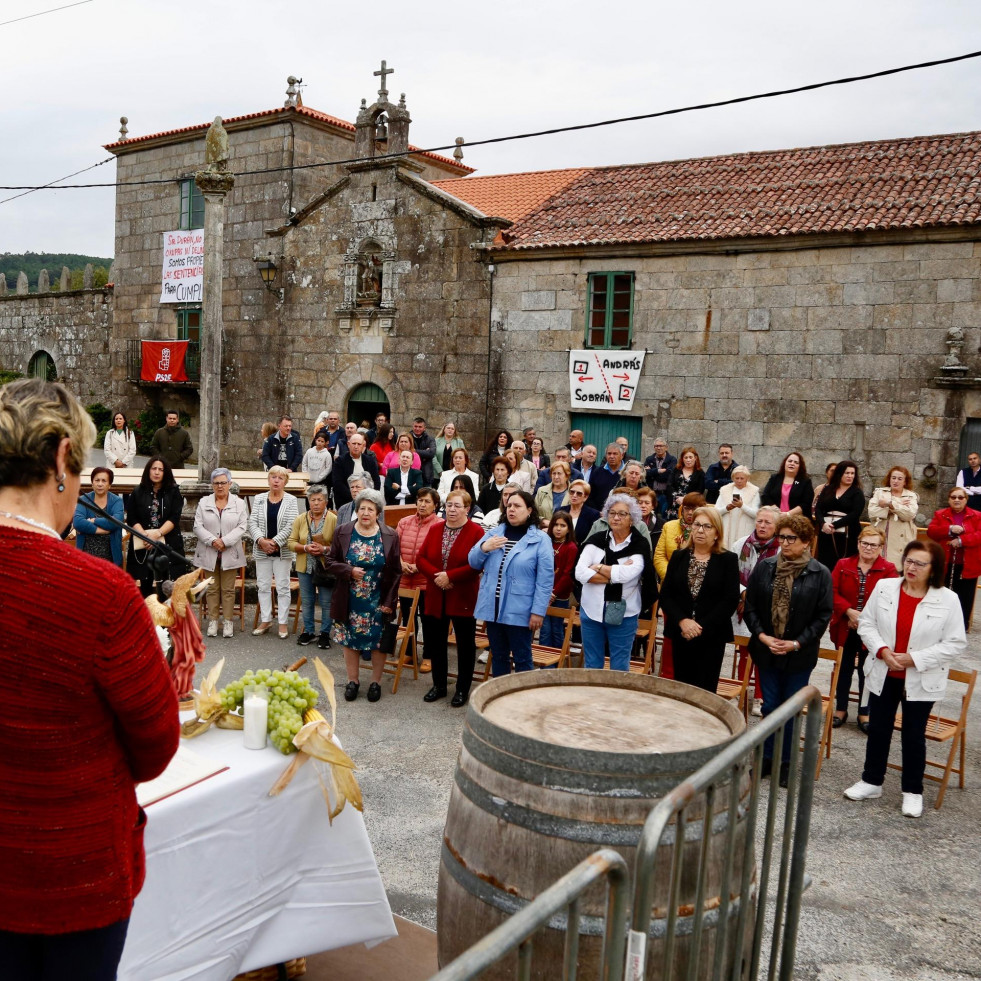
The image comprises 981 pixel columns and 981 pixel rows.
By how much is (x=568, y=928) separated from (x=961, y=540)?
8951 mm

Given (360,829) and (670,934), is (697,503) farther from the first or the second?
(670,934)

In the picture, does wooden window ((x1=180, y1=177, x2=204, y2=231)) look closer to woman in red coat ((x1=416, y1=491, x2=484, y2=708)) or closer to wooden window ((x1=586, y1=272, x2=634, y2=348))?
wooden window ((x1=586, y1=272, x2=634, y2=348))

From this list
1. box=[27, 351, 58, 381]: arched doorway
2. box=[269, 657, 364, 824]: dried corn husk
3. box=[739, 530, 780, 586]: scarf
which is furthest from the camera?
box=[27, 351, 58, 381]: arched doorway

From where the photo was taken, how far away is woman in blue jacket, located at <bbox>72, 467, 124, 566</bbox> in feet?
27.9

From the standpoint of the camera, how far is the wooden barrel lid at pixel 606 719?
3.02 m

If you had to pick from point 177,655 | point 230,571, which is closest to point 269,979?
point 177,655

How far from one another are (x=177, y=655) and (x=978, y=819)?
4.79 m

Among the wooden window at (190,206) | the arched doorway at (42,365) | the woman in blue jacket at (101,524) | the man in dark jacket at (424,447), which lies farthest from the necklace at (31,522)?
the arched doorway at (42,365)

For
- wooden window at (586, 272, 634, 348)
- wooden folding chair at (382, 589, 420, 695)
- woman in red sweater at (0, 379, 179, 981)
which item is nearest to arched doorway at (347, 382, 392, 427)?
wooden window at (586, 272, 634, 348)

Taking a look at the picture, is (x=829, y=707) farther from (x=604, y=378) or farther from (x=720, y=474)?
(x=604, y=378)

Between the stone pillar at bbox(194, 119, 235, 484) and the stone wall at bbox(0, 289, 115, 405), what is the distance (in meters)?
14.4

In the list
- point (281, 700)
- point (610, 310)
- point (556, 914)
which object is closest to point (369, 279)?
point (610, 310)

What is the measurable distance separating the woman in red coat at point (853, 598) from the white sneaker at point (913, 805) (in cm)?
104

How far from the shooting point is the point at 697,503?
7602 millimetres
